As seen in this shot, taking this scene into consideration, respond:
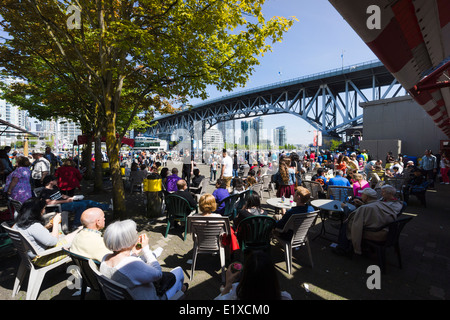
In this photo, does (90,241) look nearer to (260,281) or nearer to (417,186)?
(260,281)

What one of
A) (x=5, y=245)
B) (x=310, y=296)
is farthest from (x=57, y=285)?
(x=310, y=296)

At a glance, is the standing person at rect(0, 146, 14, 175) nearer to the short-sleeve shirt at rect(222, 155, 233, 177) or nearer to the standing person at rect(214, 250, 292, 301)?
the short-sleeve shirt at rect(222, 155, 233, 177)

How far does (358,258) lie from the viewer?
4.11 meters

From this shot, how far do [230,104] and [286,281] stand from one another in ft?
213

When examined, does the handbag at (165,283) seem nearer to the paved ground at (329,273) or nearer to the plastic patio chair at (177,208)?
the paved ground at (329,273)

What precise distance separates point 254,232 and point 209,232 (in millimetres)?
756

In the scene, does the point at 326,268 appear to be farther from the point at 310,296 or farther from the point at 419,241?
the point at 419,241

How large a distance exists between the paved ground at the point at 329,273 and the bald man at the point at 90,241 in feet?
3.58

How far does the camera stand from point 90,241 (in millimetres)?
2502

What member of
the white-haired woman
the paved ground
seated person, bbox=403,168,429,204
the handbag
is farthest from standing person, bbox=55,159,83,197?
seated person, bbox=403,168,429,204

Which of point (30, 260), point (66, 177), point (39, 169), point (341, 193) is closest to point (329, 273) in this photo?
point (341, 193)

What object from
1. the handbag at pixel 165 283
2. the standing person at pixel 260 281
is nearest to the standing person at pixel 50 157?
the handbag at pixel 165 283

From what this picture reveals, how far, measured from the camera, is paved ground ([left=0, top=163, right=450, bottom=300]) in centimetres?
302
